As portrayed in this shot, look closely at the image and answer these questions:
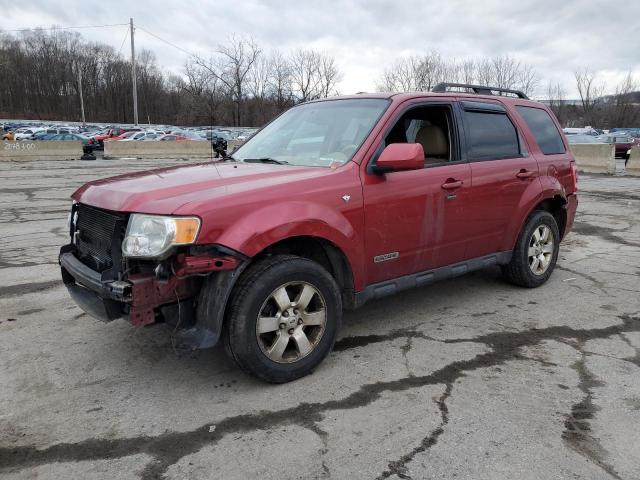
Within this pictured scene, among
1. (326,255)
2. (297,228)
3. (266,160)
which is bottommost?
(326,255)

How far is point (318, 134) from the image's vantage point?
4.16 m

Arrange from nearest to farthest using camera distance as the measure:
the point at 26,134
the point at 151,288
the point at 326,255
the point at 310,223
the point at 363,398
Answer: the point at 151,288 → the point at 363,398 → the point at 310,223 → the point at 326,255 → the point at 26,134

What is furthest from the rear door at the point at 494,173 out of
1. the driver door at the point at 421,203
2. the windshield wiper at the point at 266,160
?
the windshield wiper at the point at 266,160

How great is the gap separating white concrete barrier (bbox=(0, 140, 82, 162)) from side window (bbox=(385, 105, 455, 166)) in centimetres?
2705

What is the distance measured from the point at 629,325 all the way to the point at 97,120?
374 ft

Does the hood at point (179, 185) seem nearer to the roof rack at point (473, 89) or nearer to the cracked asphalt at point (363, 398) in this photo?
the cracked asphalt at point (363, 398)

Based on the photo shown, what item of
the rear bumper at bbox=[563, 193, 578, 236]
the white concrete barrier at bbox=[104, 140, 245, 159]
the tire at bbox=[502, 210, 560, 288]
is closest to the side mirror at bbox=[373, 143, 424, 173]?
the tire at bbox=[502, 210, 560, 288]

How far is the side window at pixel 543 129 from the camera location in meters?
5.25

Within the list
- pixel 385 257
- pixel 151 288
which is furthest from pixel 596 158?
pixel 151 288

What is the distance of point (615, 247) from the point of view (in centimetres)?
729

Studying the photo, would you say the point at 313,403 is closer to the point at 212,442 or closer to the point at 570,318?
the point at 212,442

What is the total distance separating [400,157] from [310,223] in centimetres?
79

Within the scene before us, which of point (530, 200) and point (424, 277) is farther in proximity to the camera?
point (530, 200)

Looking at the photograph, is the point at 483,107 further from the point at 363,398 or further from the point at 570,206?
the point at 363,398
